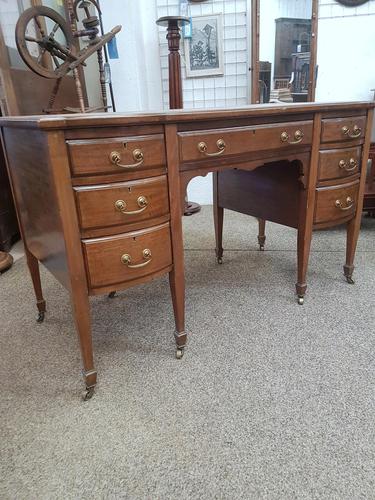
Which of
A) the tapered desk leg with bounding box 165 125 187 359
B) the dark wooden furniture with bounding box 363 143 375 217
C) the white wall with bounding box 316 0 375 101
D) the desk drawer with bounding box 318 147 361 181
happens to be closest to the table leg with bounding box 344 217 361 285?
the desk drawer with bounding box 318 147 361 181

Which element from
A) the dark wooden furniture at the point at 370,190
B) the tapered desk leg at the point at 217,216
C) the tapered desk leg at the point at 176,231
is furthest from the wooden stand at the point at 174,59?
the dark wooden furniture at the point at 370,190

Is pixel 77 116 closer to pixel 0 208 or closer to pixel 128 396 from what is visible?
pixel 128 396

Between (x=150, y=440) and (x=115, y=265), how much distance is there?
485mm

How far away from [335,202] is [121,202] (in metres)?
0.98

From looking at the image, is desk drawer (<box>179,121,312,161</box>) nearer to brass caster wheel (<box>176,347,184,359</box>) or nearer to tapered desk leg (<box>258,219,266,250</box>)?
brass caster wheel (<box>176,347,184,359</box>)

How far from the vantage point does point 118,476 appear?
894 millimetres

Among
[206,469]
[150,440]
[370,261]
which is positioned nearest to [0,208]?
[150,440]

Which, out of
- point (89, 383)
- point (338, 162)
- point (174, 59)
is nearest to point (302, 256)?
point (338, 162)

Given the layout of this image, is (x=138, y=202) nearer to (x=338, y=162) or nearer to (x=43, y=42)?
(x=43, y=42)

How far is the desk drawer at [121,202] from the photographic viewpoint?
3.23 feet

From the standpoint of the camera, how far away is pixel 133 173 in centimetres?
103

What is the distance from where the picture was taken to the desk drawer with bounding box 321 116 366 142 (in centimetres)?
145

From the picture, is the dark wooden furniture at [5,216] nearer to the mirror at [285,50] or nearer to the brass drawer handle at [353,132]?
the mirror at [285,50]

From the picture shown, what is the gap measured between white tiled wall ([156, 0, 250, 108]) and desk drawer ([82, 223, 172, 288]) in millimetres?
2083
